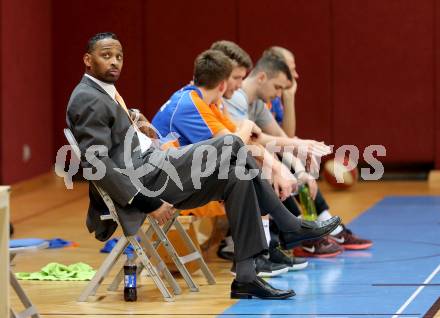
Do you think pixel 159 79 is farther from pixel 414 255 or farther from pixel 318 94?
pixel 414 255

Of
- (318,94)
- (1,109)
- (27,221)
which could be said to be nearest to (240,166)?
(27,221)

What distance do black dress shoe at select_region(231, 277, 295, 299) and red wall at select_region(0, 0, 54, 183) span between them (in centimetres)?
512

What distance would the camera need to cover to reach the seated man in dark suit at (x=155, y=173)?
5.35 meters

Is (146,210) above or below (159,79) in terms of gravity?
below

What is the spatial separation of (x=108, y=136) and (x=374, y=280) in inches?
69.7

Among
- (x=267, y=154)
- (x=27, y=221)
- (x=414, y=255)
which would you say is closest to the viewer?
(x=267, y=154)

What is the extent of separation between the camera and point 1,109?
33.0ft

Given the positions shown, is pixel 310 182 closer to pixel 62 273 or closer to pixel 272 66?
pixel 272 66

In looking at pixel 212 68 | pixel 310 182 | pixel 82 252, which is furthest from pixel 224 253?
pixel 212 68

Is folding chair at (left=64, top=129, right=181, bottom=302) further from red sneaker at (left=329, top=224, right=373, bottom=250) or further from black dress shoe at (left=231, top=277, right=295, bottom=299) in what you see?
red sneaker at (left=329, top=224, right=373, bottom=250)

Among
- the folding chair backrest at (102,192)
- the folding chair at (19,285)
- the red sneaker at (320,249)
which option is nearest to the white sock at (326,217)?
the red sneaker at (320,249)

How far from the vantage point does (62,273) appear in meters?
6.38

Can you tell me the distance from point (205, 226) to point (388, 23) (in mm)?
4377

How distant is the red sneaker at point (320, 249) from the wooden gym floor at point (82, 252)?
54cm
